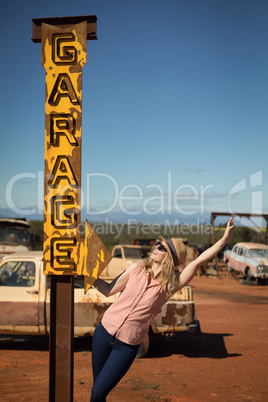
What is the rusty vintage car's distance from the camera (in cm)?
1995

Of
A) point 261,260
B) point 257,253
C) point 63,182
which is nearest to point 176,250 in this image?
point 63,182

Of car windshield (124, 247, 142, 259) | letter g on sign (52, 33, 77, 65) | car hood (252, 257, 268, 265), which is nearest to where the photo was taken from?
letter g on sign (52, 33, 77, 65)

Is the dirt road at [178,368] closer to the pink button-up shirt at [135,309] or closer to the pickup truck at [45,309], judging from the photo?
the pickup truck at [45,309]

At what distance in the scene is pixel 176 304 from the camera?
759 cm

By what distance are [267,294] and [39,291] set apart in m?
12.5

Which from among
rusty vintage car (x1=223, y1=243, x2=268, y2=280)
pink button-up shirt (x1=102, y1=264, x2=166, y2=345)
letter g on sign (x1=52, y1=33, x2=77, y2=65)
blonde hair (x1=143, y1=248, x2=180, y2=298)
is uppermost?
letter g on sign (x1=52, y1=33, x2=77, y2=65)

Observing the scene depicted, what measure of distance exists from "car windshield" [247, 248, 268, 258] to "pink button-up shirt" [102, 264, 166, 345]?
1883 cm

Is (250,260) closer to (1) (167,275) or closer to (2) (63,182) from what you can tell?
(1) (167,275)

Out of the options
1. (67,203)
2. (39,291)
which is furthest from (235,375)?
(67,203)

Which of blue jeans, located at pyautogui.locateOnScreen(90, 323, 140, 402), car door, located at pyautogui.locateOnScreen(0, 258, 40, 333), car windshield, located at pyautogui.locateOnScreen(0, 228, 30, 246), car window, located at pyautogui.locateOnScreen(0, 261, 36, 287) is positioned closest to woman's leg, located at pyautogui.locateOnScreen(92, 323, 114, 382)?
blue jeans, located at pyautogui.locateOnScreen(90, 323, 140, 402)

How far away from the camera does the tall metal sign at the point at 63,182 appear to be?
11.0ft

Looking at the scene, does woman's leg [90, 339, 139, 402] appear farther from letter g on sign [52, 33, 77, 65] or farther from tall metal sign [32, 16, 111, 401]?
letter g on sign [52, 33, 77, 65]

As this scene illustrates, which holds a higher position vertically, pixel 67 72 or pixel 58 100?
pixel 67 72

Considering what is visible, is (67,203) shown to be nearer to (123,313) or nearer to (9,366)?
(123,313)
